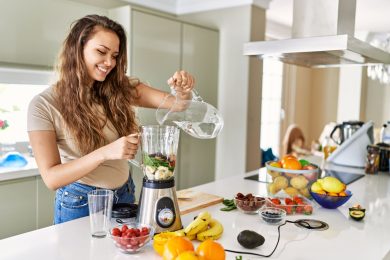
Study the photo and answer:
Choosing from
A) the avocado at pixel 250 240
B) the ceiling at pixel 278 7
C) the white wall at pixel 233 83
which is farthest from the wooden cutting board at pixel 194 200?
the ceiling at pixel 278 7

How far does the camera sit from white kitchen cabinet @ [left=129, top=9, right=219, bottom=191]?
296 cm

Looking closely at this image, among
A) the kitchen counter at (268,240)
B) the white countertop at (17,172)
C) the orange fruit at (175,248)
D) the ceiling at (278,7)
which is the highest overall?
the ceiling at (278,7)

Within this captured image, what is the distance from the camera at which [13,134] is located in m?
2.79

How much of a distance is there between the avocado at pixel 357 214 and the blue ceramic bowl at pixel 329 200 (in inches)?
2.7

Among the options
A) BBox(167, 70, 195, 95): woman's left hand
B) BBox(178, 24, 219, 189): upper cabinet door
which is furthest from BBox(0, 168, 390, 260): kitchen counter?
BBox(178, 24, 219, 189): upper cabinet door

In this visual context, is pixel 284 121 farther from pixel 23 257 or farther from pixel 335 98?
pixel 23 257

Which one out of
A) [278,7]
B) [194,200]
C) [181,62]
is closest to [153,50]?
[181,62]

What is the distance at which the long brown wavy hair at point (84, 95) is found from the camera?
1.47 meters

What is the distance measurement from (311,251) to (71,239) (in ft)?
2.34

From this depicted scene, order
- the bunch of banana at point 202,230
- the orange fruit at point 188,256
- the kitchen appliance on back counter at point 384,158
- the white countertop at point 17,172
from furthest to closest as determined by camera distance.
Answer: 1. the kitchen appliance on back counter at point 384,158
2. the white countertop at point 17,172
3. the bunch of banana at point 202,230
4. the orange fruit at point 188,256

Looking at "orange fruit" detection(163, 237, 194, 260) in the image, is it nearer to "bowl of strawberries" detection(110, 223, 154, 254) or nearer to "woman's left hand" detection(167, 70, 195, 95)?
"bowl of strawberries" detection(110, 223, 154, 254)

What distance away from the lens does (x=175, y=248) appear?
0.97 metres

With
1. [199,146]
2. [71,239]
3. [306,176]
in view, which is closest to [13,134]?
[199,146]

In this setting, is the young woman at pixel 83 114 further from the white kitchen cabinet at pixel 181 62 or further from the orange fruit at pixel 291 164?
the white kitchen cabinet at pixel 181 62
